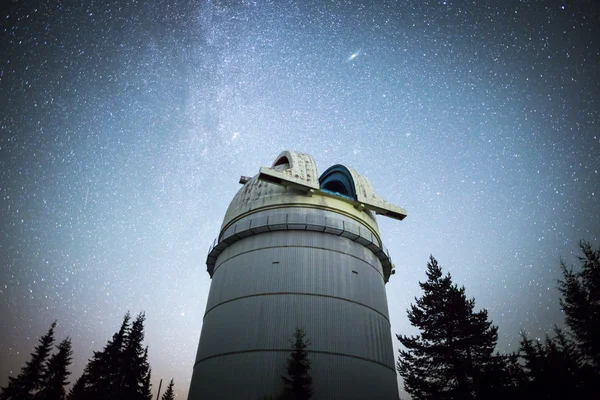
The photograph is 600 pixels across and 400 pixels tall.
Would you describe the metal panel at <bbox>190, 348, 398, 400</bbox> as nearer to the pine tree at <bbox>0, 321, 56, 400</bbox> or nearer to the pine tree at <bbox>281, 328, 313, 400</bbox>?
the pine tree at <bbox>281, 328, 313, 400</bbox>

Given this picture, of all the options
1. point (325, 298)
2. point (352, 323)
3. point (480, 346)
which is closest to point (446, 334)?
point (480, 346)

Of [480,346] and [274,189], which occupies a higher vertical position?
[274,189]

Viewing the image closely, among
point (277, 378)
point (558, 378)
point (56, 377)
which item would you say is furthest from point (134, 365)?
point (558, 378)

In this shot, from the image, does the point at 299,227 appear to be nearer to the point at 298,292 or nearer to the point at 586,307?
the point at 298,292

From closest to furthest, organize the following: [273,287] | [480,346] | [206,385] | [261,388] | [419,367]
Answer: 1. [261,388]
2. [206,385]
3. [273,287]
4. [480,346]
5. [419,367]

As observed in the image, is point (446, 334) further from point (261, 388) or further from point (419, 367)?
point (261, 388)

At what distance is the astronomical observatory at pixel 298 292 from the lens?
1320cm

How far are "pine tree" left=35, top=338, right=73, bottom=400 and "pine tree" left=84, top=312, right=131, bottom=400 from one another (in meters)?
2.58

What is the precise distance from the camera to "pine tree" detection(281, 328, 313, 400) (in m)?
11.9

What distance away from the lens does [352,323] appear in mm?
14516

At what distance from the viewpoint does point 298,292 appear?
14.7 m

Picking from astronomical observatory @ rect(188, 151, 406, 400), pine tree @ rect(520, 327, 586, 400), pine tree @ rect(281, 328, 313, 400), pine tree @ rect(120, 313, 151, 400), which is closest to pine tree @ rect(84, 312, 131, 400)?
pine tree @ rect(120, 313, 151, 400)

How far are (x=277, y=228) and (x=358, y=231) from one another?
433 cm

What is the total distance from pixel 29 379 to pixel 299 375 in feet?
89.1
